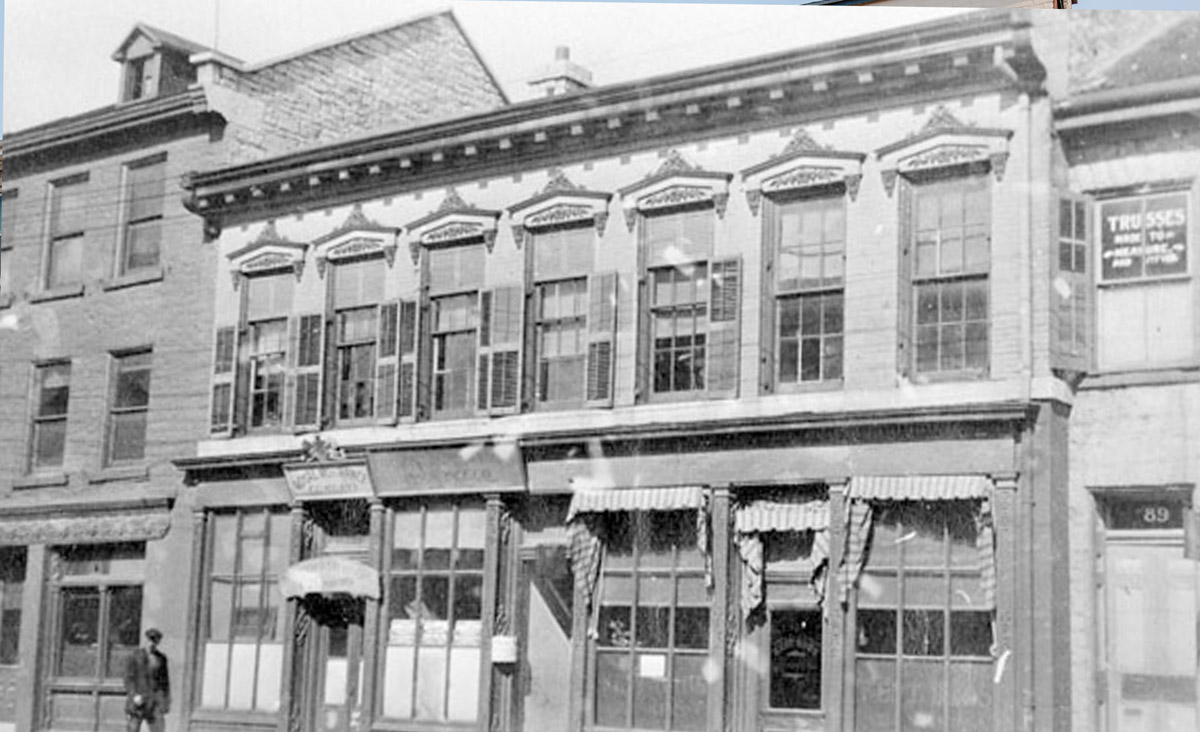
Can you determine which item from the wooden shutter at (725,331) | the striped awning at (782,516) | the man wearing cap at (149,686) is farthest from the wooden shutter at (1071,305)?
the man wearing cap at (149,686)

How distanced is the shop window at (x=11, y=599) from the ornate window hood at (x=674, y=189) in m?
5.65

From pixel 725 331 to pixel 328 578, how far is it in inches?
152

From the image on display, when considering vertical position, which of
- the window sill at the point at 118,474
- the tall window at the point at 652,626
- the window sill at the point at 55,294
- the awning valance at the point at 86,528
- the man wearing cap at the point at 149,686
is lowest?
the man wearing cap at the point at 149,686

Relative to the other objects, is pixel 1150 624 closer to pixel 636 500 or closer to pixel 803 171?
pixel 636 500

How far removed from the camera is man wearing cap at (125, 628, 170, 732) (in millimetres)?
13523

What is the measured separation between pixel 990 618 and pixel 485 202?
199 inches

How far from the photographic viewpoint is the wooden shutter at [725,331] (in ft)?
39.2

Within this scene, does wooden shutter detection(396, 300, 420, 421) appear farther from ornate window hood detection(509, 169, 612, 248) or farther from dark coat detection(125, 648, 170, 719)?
dark coat detection(125, 648, 170, 719)

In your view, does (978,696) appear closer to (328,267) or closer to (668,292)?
(668,292)

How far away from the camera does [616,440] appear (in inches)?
483

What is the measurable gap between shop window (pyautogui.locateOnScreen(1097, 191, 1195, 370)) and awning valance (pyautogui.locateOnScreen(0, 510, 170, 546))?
769cm

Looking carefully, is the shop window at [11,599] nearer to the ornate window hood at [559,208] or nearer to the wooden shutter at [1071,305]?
the ornate window hood at [559,208]

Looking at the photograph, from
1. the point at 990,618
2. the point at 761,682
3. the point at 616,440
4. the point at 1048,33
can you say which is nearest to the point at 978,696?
the point at 990,618

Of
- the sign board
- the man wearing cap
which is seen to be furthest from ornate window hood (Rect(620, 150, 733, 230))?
the man wearing cap
